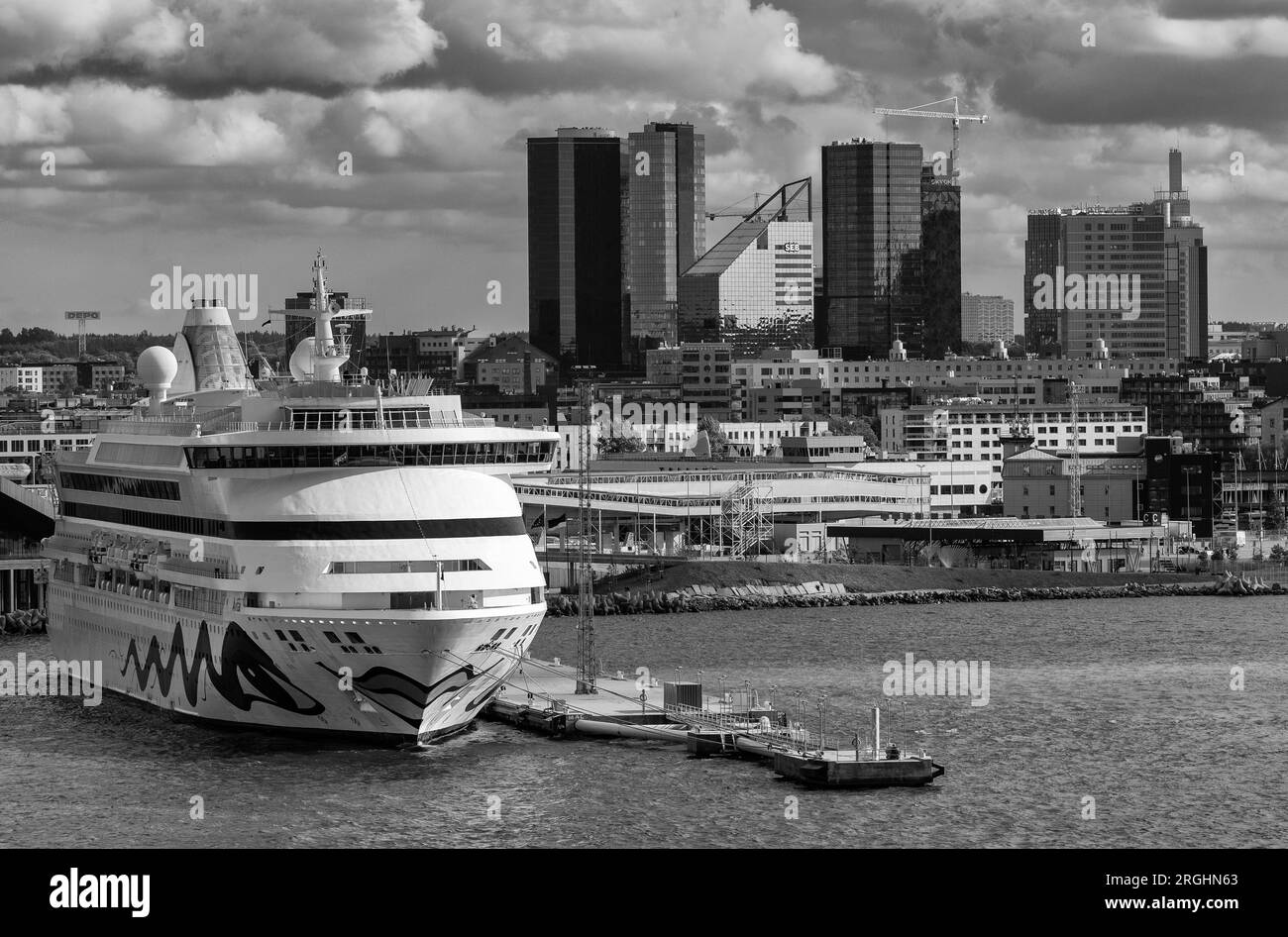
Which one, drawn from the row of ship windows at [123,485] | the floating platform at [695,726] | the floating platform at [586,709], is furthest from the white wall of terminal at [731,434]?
the floating platform at [695,726]

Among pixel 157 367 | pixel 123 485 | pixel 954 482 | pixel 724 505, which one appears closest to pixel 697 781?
pixel 123 485

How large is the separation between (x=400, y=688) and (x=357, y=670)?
0.91 m

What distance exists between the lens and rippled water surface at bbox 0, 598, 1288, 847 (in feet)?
129

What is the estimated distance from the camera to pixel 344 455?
4569cm

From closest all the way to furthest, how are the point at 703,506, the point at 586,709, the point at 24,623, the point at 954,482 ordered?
1. the point at 586,709
2. the point at 24,623
3. the point at 703,506
4. the point at 954,482

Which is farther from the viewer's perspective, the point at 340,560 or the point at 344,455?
the point at 344,455

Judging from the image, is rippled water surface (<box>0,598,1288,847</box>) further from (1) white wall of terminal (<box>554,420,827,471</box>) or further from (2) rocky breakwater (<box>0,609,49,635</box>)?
(1) white wall of terminal (<box>554,420,827,471</box>)

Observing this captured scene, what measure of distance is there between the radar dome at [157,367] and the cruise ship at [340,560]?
8524 mm

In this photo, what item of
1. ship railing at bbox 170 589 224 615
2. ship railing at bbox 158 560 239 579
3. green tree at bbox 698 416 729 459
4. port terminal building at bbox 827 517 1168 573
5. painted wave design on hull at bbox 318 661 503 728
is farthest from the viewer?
green tree at bbox 698 416 729 459

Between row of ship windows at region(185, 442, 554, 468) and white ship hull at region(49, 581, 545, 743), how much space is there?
10.3 ft

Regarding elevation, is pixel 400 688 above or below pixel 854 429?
above

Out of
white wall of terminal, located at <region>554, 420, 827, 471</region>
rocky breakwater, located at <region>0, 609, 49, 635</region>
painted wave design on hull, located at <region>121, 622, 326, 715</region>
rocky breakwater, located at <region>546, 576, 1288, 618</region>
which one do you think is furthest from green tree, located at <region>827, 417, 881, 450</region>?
painted wave design on hull, located at <region>121, 622, 326, 715</region>

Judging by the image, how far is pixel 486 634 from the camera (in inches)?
1751

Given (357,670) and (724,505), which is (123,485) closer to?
(357,670)
